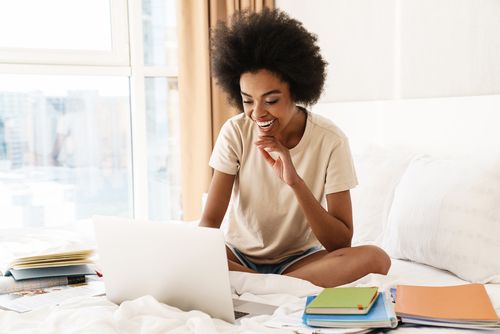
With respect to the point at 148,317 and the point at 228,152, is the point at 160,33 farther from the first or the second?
the point at 148,317

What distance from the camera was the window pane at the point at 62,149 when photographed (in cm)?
344

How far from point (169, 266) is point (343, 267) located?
541 mm

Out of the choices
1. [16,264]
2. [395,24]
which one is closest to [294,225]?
[16,264]

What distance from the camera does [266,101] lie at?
1.84 metres

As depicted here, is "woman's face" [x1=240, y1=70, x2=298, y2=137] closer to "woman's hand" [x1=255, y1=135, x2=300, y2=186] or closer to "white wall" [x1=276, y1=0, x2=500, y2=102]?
"woman's hand" [x1=255, y1=135, x2=300, y2=186]

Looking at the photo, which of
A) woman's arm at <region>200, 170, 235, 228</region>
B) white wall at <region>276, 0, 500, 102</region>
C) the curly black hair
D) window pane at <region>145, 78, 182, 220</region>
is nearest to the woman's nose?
the curly black hair

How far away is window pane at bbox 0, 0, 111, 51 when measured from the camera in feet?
10.7

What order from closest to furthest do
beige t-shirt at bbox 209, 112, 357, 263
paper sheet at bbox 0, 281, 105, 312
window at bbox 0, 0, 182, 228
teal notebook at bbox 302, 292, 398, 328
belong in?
teal notebook at bbox 302, 292, 398, 328, paper sheet at bbox 0, 281, 105, 312, beige t-shirt at bbox 209, 112, 357, 263, window at bbox 0, 0, 182, 228

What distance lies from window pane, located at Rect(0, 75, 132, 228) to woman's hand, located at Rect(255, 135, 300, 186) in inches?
77.6

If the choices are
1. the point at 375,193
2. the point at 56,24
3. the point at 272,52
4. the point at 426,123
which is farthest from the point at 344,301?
the point at 56,24

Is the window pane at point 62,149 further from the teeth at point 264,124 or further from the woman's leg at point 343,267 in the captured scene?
the woman's leg at point 343,267

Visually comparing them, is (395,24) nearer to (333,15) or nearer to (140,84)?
(333,15)

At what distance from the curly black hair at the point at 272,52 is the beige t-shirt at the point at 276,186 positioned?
13 cm

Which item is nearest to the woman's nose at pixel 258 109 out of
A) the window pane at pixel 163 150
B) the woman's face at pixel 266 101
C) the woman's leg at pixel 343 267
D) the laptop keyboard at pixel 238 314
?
the woman's face at pixel 266 101
